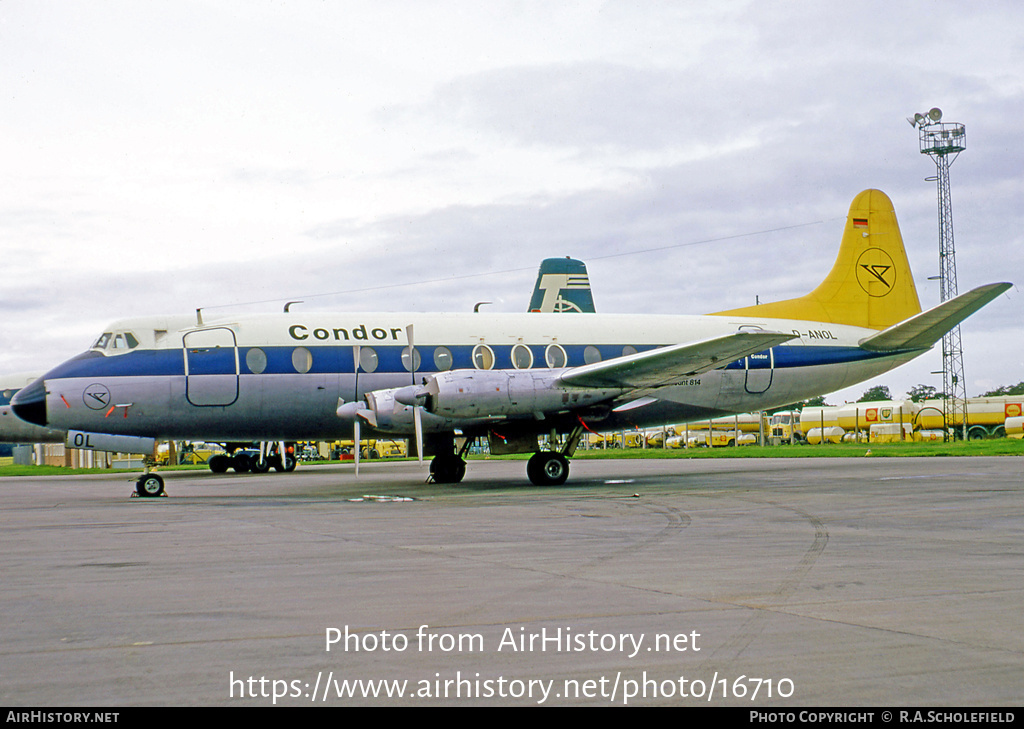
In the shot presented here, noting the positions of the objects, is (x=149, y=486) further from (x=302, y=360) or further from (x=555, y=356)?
(x=555, y=356)

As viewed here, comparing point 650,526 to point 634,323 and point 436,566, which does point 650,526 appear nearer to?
point 436,566

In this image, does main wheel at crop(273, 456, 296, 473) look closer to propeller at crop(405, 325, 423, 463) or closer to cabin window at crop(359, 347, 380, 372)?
cabin window at crop(359, 347, 380, 372)

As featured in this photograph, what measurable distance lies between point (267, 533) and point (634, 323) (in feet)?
45.3

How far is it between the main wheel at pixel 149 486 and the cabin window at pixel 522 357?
834 cm

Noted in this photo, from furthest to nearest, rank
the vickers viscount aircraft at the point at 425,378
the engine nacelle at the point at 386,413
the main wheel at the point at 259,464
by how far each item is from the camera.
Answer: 1. the main wheel at the point at 259,464
2. the engine nacelle at the point at 386,413
3. the vickers viscount aircraft at the point at 425,378

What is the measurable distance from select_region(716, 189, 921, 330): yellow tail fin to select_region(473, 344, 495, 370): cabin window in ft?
25.2

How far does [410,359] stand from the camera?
2034 centimetres

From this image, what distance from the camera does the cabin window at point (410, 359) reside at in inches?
800

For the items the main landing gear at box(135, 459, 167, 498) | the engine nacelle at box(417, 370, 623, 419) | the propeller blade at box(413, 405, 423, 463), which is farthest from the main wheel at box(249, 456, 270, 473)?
the engine nacelle at box(417, 370, 623, 419)

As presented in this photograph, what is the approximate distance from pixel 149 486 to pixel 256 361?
11.6ft

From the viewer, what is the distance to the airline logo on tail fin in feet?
155

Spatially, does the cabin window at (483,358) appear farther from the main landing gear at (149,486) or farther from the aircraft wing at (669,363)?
the main landing gear at (149,486)

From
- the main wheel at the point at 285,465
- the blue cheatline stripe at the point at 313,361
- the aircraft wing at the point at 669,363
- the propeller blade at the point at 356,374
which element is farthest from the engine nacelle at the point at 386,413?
the main wheel at the point at 285,465

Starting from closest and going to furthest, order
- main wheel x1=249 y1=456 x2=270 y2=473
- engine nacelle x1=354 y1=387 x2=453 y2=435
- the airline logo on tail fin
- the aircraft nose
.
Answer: the aircraft nose < engine nacelle x1=354 y1=387 x2=453 y2=435 < main wheel x1=249 y1=456 x2=270 y2=473 < the airline logo on tail fin
